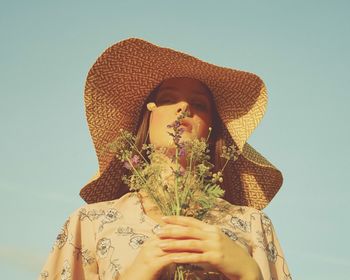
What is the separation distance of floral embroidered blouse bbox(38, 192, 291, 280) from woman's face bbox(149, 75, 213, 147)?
17.6 inches

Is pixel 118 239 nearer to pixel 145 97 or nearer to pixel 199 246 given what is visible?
pixel 199 246

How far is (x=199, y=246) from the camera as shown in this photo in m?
2.79

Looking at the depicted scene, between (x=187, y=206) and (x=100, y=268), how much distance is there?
2.17ft

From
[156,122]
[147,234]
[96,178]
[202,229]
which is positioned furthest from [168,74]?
[202,229]

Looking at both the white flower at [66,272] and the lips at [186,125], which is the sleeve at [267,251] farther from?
the white flower at [66,272]

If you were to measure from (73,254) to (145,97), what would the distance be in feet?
4.56

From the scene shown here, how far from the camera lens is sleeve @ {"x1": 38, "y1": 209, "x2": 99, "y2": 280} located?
325cm

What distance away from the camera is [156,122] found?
12.4 ft

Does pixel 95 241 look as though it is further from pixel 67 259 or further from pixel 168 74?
pixel 168 74

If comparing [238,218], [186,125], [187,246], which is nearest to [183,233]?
[187,246]

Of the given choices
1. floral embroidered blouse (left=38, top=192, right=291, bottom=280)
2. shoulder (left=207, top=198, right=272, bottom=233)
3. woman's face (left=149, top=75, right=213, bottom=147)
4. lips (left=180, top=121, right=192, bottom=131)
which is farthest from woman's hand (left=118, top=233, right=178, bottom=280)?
lips (left=180, top=121, right=192, bottom=131)

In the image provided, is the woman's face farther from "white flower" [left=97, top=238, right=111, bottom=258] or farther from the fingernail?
the fingernail

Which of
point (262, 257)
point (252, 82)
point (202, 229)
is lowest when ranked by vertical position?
point (262, 257)

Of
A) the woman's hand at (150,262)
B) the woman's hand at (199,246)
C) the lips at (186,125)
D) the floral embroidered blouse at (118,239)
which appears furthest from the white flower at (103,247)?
the lips at (186,125)
